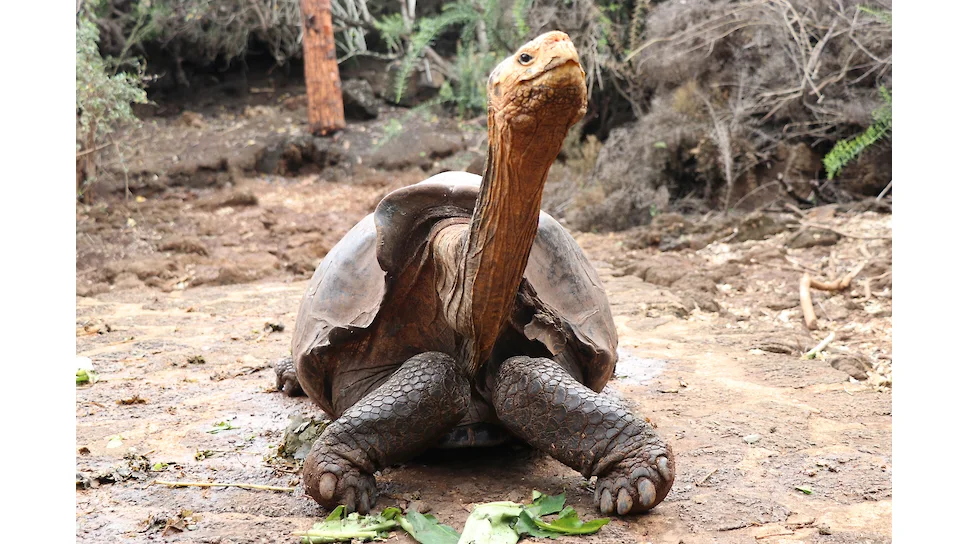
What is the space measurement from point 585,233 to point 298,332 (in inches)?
209

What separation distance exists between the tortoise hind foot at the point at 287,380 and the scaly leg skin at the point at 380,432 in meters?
1.14

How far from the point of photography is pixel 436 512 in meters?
2.05

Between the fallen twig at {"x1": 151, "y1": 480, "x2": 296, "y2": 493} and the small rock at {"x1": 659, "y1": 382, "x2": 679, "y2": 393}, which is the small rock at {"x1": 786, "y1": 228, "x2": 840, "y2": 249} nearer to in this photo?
the small rock at {"x1": 659, "y1": 382, "x2": 679, "y2": 393}

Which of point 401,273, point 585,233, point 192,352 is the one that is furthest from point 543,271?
point 585,233

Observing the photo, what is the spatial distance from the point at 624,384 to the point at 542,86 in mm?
2044

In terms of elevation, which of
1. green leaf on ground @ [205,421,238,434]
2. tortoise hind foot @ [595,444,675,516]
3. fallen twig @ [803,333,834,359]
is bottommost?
fallen twig @ [803,333,834,359]

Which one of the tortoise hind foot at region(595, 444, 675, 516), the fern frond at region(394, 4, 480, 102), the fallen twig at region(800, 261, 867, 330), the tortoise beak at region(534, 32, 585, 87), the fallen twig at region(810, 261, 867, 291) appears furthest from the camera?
the fern frond at region(394, 4, 480, 102)

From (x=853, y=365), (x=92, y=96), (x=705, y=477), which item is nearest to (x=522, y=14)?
(x=92, y=96)

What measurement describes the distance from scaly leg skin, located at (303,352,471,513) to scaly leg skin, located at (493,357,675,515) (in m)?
0.16

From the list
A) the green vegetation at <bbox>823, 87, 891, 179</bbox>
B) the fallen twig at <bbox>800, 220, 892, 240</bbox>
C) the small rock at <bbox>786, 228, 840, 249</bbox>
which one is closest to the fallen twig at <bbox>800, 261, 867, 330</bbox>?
the fallen twig at <bbox>800, 220, 892, 240</bbox>

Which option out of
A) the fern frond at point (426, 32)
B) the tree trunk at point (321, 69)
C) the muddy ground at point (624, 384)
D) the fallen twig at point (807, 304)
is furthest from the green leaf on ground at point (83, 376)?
the tree trunk at point (321, 69)

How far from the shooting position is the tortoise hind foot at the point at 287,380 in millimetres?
3254

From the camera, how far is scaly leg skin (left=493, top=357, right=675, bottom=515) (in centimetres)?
200

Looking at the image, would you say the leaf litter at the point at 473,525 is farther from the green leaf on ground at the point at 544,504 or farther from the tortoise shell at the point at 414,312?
the tortoise shell at the point at 414,312
